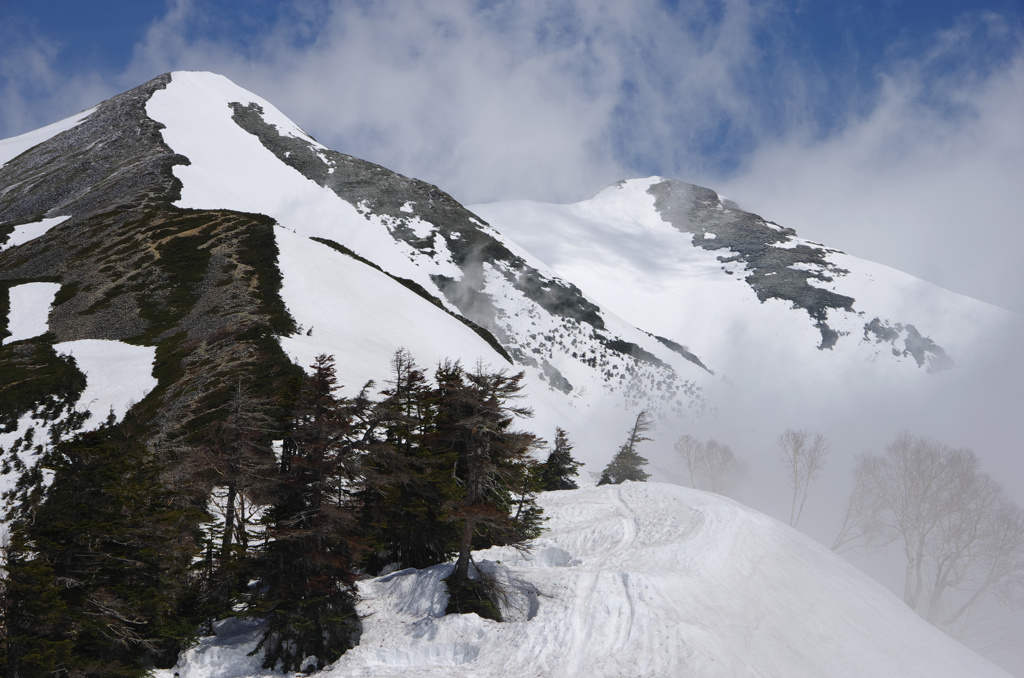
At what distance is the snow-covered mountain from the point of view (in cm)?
1980

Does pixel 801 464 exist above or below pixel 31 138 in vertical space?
below

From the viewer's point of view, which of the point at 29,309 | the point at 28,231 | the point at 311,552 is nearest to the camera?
the point at 311,552

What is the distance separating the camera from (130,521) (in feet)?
52.3

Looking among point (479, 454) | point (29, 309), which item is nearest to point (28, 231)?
point (29, 309)

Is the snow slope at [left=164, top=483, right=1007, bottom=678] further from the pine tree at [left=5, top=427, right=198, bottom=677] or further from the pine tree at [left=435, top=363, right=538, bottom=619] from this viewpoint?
the pine tree at [left=5, top=427, right=198, bottom=677]

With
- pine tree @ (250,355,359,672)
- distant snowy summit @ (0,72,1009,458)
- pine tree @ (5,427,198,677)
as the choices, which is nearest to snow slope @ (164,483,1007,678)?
pine tree @ (250,355,359,672)

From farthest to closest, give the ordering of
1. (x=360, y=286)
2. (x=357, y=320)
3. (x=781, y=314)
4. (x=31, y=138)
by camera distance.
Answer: (x=781, y=314), (x=31, y=138), (x=360, y=286), (x=357, y=320)

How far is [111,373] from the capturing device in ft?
124

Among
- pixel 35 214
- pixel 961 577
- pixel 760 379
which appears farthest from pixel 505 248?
pixel 961 577

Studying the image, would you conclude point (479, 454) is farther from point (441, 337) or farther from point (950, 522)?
point (950, 522)

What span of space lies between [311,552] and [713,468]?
6354 centimetres

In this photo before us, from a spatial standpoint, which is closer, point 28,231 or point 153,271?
point 153,271

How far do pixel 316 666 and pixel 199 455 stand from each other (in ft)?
28.2

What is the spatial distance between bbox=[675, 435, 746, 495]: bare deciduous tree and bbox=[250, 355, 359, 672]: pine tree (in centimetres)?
5950
